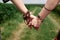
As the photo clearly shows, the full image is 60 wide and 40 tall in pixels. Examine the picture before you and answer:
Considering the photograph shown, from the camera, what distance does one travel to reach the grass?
159cm

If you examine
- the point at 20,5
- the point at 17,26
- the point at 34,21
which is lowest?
the point at 17,26

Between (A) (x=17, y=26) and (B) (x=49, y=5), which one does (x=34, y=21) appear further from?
(A) (x=17, y=26)

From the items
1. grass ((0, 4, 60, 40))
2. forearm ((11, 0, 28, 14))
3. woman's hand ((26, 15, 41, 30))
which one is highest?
forearm ((11, 0, 28, 14))

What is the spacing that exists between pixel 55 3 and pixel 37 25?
0.68 ft

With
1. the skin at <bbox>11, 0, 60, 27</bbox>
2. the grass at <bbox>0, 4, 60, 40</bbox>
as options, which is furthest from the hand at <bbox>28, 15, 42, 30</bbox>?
the grass at <bbox>0, 4, 60, 40</bbox>

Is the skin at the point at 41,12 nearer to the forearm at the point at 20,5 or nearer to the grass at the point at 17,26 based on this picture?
the forearm at the point at 20,5

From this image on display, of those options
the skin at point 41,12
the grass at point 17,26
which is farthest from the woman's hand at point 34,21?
the grass at point 17,26

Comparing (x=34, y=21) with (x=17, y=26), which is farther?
(x=17, y=26)

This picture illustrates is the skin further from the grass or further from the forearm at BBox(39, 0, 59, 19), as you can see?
the grass

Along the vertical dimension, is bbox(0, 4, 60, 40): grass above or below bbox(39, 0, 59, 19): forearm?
below

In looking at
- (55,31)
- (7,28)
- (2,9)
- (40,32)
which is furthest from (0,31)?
(55,31)

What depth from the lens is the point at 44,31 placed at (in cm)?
161

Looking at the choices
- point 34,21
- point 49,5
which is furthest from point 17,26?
point 49,5

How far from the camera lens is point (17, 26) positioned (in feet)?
5.38
